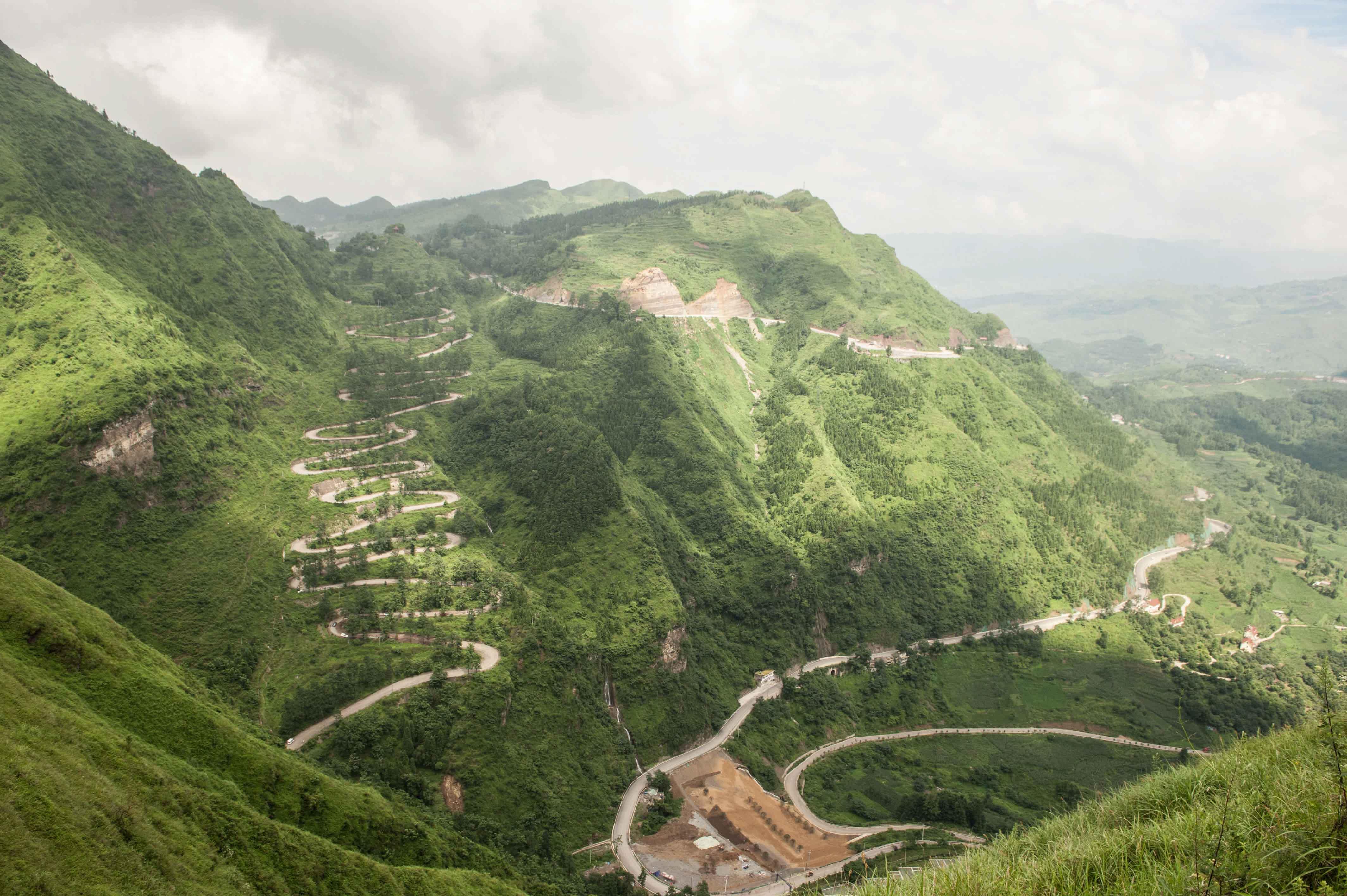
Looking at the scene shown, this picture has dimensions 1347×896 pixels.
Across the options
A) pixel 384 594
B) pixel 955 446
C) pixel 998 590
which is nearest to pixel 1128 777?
pixel 998 590

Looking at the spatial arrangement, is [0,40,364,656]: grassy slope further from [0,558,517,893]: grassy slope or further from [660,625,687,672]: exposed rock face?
[660,625,687,672]: exposed rock face

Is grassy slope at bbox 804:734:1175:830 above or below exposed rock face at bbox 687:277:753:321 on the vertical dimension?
below

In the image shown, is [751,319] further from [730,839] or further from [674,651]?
[730,839]

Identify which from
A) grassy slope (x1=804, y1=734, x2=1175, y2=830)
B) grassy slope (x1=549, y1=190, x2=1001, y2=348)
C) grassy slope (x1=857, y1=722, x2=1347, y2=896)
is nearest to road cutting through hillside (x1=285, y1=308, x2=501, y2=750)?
grassy slope (x1=804, y1=734, x2=1175, y2=830)

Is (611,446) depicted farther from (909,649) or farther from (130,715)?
(130,715)

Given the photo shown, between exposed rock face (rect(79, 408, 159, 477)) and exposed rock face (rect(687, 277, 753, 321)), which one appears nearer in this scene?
exposed rock face (rect(79, 408, 159, 477))
